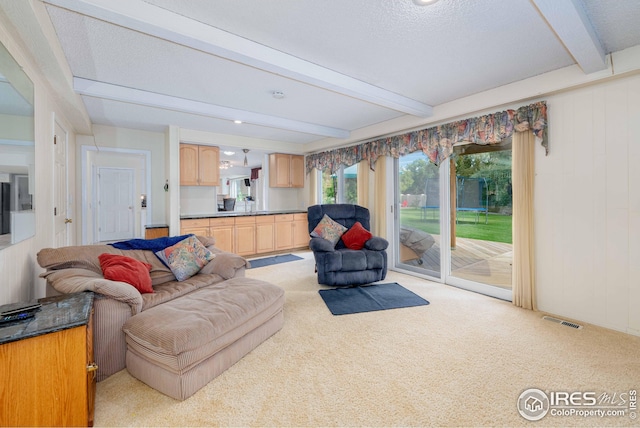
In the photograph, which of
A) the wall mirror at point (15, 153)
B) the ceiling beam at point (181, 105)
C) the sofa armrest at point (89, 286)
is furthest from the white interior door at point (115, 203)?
the sofa armrest at point (89, 286)

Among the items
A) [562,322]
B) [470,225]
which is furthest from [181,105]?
[562,322]

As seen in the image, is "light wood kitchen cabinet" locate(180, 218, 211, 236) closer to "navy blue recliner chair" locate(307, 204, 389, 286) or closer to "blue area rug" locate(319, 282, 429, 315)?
"navy blue recliner chair" locate(307, 204, 389, 286)

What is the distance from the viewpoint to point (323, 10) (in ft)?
6.20

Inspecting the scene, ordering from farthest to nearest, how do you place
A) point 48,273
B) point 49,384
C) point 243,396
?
point 48,273 → point 243,396 → point 49,384

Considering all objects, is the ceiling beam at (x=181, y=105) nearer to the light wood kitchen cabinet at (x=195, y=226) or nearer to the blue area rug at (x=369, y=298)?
the light wood kitchen cabinet at (x=195, y=226)

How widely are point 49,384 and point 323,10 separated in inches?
99.5

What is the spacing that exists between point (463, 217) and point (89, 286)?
4041 millimetres

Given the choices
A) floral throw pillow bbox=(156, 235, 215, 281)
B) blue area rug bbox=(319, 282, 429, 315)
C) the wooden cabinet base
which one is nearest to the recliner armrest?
blue area rug bbox=(319, 282, 429, 315)

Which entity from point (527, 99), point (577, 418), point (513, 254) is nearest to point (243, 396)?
point (577, 418)

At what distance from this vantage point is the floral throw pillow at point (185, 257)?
9.23 ft

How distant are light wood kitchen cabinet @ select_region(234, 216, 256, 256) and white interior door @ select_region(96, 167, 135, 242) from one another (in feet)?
→ 6.46

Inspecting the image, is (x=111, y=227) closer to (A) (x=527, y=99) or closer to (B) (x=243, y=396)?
(B) (x=243, y=396)

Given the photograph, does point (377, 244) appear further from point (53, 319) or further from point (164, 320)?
point (53, 319)

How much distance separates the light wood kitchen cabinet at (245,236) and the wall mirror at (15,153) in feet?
11.0
